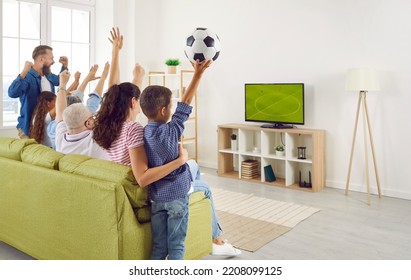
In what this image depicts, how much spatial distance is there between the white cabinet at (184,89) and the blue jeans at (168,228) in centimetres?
407

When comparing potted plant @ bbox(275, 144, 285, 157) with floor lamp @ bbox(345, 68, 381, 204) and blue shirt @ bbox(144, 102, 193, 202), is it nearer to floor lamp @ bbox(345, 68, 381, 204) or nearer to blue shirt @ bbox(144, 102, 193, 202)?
floor lamp @ bbox(345, 68, 381, 204)

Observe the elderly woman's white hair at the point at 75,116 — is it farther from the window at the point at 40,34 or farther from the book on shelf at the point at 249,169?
the window at the point at 40,34

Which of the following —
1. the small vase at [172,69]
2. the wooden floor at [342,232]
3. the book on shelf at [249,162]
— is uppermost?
the small vase at [172,69]

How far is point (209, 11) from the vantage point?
621cm

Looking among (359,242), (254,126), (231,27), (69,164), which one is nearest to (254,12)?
(231,27)

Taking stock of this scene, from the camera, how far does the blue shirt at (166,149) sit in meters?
2.18

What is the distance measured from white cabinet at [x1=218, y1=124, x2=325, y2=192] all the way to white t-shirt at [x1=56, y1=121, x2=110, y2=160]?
284cm

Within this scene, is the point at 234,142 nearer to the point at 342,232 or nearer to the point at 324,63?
the point at 324,63

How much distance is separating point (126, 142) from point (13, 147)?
1056 mm

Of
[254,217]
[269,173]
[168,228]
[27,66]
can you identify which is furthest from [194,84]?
[269,173]

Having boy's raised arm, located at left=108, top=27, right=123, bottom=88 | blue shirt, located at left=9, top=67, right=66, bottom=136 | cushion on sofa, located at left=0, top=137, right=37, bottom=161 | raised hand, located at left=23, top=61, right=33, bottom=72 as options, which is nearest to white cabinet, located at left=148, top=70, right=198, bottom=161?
blue shirt, located at left=9, top=67, right=66, bottom=136

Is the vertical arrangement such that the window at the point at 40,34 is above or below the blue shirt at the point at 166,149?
above

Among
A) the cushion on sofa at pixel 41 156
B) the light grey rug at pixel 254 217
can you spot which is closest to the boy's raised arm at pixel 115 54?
the cushion on sofa at pixel 41 156

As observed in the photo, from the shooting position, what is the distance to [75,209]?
92.0 inches
